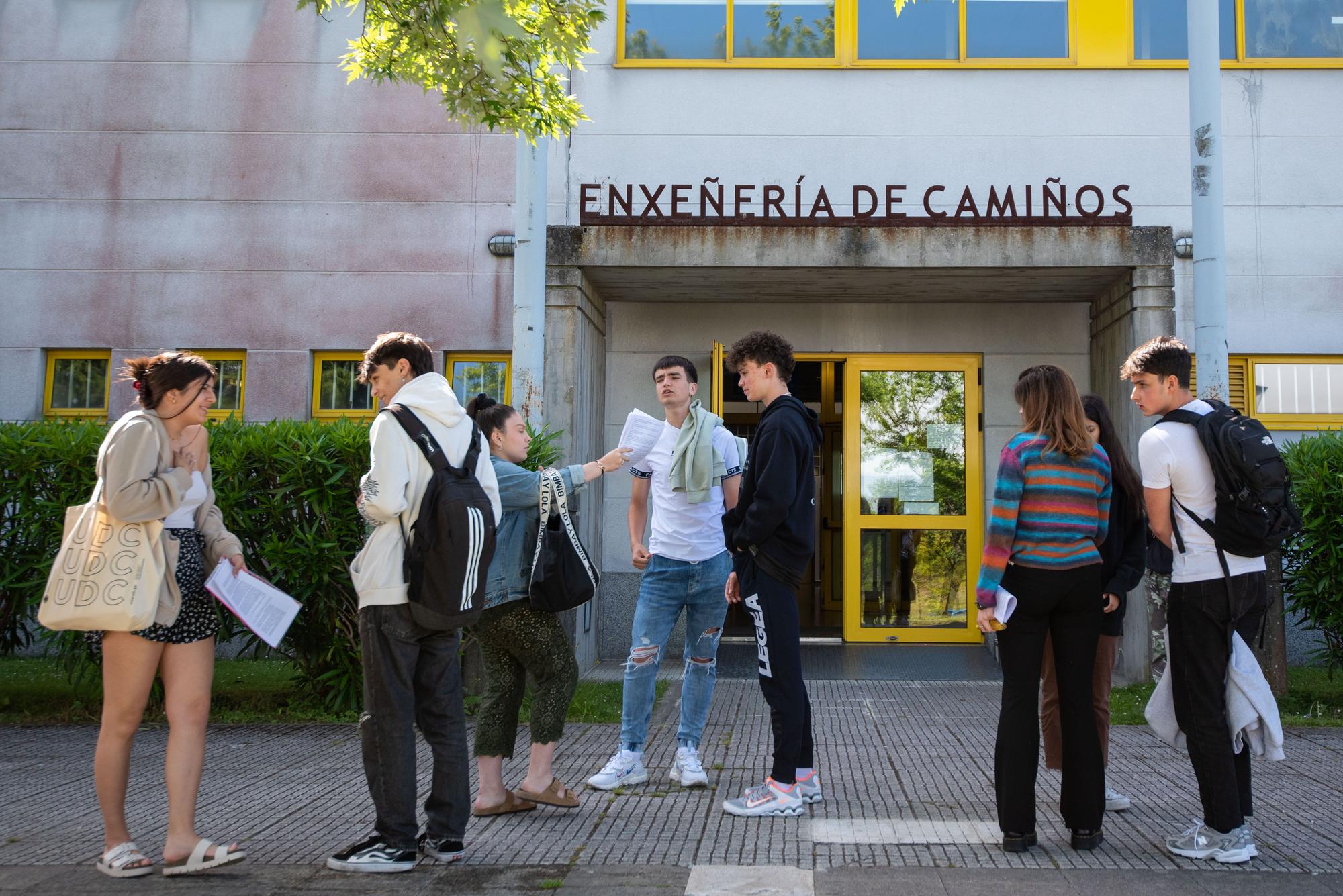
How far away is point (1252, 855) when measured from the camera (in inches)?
163

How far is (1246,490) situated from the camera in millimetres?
4113

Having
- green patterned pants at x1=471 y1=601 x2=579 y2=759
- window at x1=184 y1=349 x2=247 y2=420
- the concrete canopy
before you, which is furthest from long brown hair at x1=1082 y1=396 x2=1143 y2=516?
window at x1=184 y1=349 x2=247 y2=420

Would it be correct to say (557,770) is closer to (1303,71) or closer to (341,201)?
(341,201)

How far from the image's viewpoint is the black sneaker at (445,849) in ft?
13.6

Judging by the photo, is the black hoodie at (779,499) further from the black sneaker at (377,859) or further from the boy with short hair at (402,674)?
the black sneaker at (377,859)

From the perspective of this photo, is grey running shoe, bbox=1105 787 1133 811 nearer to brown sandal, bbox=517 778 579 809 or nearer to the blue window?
brown sandal, bbox=517 778 579 809

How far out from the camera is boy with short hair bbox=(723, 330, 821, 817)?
4648 millimetres

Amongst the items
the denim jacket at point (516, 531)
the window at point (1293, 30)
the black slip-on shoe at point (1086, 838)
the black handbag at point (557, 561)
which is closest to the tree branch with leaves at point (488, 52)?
the denim jacket at point (516, 531)

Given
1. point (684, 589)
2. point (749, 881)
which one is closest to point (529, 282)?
point (684, 589)

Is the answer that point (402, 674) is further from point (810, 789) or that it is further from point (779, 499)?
point (810, 789)

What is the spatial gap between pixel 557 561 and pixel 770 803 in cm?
134

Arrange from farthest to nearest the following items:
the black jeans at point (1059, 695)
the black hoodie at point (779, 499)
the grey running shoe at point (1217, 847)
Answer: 1. the black hoodie at point (779, 499)
2. the black jeans at point (1059, 695)
3. the grey running shoe at point (1217, 847)

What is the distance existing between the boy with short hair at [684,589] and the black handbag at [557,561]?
59 centimetres

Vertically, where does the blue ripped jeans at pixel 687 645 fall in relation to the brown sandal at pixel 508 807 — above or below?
above
